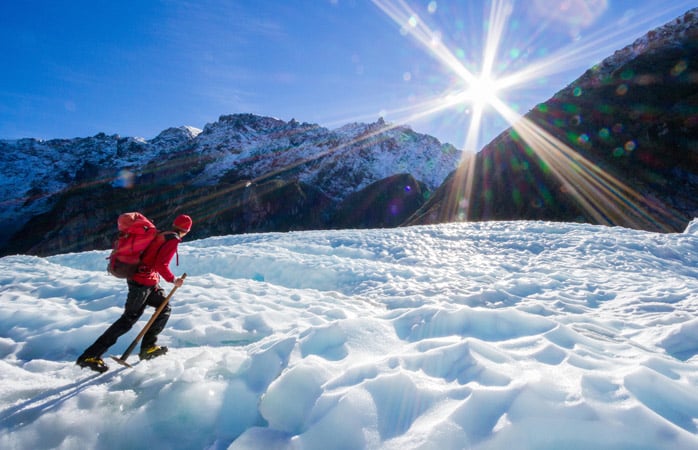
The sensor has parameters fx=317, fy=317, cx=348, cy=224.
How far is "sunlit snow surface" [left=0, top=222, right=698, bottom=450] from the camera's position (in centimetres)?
236

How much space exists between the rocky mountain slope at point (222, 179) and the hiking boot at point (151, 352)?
221 ft

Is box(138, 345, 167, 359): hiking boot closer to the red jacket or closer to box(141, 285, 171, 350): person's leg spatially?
box(141, 285, 171, 350): person's leg

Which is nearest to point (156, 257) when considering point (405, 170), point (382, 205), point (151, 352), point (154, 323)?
point (154, 323)

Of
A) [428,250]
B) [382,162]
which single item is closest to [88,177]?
[382,162]

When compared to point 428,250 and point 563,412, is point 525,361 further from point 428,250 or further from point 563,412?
point 428,250

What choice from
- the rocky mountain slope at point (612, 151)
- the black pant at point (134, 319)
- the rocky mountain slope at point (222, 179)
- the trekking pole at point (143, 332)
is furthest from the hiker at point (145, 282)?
the rocky mountain slope at point (222, 179)

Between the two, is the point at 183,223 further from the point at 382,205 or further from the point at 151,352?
the point at 382,205

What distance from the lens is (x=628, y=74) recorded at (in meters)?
39.1

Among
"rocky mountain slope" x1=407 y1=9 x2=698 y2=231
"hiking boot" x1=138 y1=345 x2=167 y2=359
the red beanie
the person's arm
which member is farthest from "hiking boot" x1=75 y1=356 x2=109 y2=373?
"rocky mountain slope" x1=407 y1=9 x2=698 y2=231

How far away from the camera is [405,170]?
12394cm

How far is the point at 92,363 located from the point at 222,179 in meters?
124

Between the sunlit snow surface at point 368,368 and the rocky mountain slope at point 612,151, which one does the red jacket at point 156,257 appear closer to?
the sunlit snow surface at point 368,368

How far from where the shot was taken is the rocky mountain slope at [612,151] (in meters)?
30.8

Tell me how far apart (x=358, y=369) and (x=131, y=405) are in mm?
2225
